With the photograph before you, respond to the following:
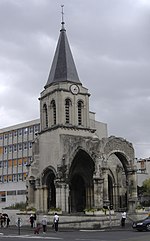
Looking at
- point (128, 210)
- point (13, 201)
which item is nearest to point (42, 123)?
point (128, 210)

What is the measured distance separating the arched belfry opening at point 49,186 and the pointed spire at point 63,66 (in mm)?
10048

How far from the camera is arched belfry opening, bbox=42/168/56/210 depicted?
4184cm

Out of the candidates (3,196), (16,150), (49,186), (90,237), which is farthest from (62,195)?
(16,150)

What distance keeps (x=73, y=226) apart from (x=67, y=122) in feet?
45.2

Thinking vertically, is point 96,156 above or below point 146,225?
above

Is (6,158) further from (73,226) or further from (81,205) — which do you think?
(73,226)

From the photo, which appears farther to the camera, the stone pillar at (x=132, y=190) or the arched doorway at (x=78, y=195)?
the arched doorway at (x=78, y=195)

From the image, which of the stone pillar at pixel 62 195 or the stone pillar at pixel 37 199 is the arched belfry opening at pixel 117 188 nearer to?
the stone pillar at pixel 62 195

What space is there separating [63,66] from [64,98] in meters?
4.55

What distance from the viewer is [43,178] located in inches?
1655

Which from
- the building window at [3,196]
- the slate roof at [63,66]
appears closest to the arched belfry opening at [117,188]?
the slate roof at [63,66]

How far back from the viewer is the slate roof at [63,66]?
4462cm

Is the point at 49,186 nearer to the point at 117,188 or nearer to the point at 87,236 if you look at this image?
the point at 117,188

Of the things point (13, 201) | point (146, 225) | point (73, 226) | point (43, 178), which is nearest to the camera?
point (146, 225)
